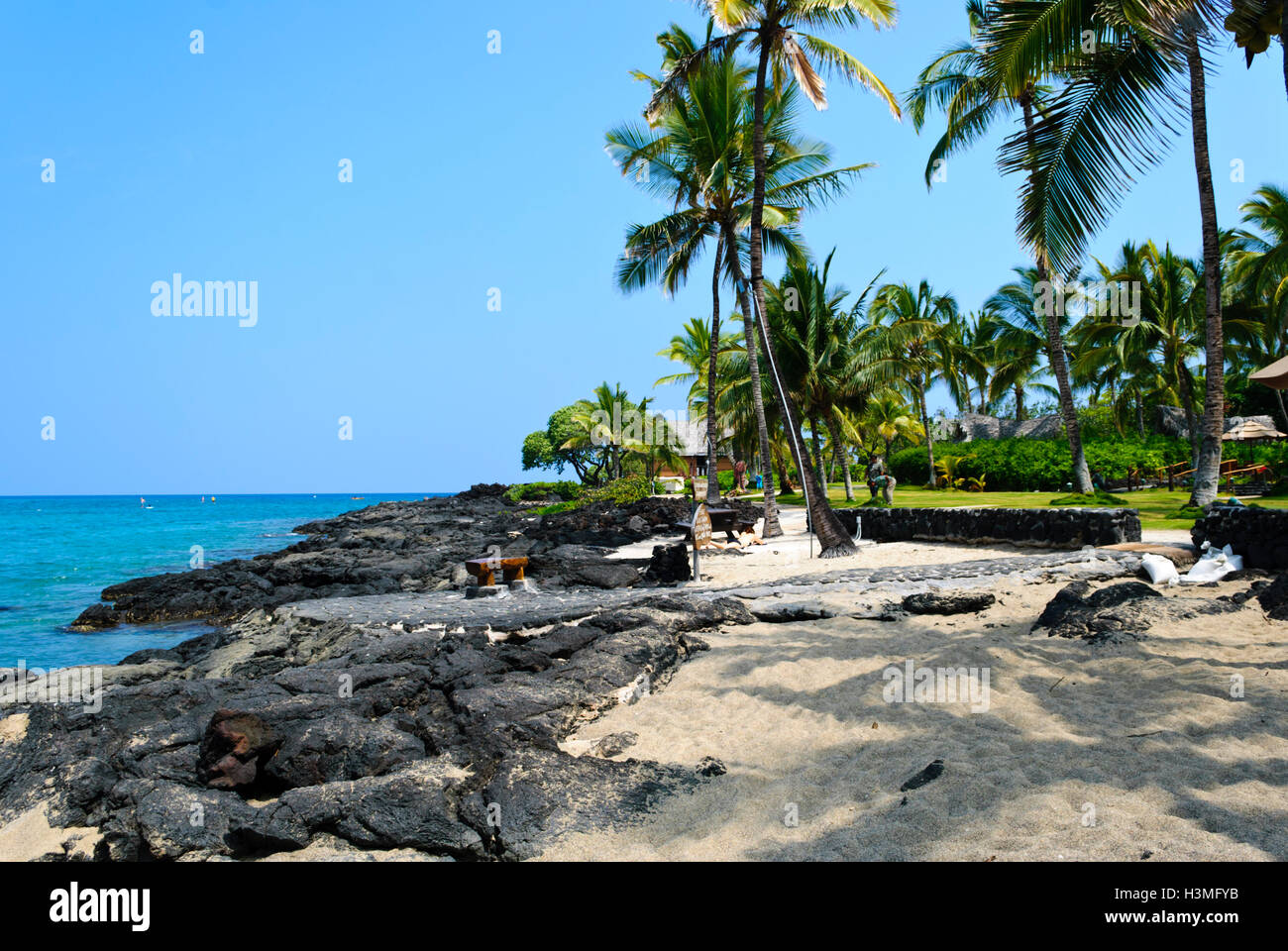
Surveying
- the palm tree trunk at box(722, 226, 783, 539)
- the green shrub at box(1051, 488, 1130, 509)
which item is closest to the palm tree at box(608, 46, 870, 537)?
the palm tree trunk at box(722, 226, 783, 539)

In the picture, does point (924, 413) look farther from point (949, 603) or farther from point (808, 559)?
point (949, 603)

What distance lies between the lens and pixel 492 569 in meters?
11.6

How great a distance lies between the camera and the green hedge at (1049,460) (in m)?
28.1

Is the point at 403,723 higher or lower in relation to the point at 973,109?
lower

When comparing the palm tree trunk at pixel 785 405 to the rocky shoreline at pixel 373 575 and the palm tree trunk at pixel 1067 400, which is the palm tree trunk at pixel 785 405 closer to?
the rocky shoreline at pixel 373 575

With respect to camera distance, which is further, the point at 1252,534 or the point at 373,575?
the point at 373,575

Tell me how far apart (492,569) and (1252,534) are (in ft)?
31.3

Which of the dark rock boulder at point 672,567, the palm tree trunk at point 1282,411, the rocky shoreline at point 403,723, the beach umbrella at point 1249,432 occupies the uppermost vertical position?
the palm tree trunk at point 1282,411

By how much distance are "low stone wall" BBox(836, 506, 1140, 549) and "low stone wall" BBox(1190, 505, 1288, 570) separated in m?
2.37

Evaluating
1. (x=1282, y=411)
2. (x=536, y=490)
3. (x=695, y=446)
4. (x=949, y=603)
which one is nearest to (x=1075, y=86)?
(x=949, y=603)

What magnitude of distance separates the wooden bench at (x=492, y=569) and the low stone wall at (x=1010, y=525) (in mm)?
8267

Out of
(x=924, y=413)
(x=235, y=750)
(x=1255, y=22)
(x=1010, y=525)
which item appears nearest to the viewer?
(x=235, y=750)

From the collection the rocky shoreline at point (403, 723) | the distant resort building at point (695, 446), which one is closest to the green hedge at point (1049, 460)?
the distant resort building at point (695, 446)

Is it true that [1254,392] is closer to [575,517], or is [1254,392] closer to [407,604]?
[575,517]
